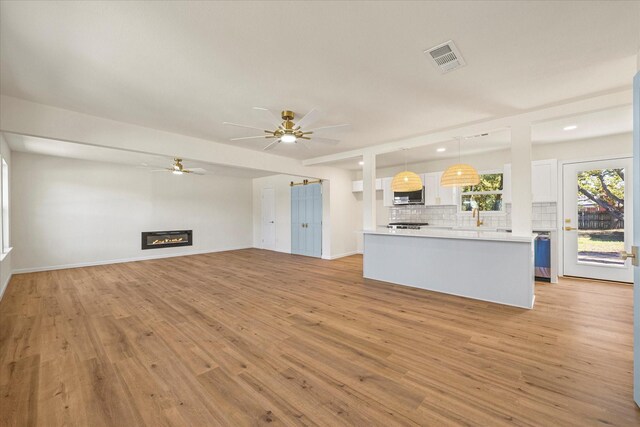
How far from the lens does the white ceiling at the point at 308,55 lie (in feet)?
5.90

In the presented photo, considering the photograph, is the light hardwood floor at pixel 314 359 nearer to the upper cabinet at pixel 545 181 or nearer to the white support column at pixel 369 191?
the white support column at pixel 369 191

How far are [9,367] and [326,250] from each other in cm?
583

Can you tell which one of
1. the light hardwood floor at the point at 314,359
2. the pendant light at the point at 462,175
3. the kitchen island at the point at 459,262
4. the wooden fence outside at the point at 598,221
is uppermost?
the pendant light at the point at 462,175

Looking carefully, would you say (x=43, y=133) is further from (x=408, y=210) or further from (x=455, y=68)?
(x=408, y=210)

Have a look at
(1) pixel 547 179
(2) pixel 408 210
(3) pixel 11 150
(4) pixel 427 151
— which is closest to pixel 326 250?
(2) pixel 408 210

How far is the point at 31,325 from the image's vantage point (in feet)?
9.91

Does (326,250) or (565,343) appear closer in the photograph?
(565,343)

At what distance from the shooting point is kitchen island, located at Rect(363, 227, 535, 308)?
3.46 metres

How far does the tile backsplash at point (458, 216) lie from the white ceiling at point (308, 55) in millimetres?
2749

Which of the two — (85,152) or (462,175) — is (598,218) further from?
(85,152)

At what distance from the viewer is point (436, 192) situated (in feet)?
20.8

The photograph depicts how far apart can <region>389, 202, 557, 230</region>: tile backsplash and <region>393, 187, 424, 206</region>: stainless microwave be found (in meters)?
0.54

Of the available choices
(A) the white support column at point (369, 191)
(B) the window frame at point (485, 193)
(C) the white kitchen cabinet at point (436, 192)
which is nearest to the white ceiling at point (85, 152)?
(A) the white support column at point (369, 191)

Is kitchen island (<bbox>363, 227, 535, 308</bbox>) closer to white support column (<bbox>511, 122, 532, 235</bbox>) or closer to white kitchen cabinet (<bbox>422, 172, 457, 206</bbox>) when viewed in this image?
white support column (<bbox>511, 122, 532, 235</bbox>)
